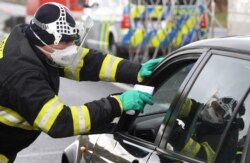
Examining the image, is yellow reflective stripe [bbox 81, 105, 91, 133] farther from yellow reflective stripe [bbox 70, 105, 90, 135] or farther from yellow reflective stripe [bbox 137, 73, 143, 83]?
yellow reflective stripe [bbox 137, 73, 143, 83]

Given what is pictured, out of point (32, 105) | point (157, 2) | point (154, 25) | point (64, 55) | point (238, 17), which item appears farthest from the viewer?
point (154, 25)

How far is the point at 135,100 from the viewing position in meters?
3.39

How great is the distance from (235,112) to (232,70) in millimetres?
241

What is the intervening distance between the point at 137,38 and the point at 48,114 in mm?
9737

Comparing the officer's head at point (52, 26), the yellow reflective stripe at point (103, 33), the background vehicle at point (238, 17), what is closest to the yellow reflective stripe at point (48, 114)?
the officer's head at point (52, 26)

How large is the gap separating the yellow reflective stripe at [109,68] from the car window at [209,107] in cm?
104

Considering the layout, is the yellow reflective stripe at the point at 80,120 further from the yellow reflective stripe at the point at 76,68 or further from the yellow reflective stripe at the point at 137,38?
the yellow reflective stripe at the point at 137,38

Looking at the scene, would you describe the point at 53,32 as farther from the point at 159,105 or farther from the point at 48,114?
the point at 159,105

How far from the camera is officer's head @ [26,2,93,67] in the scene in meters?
3.56

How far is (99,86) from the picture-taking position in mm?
11758

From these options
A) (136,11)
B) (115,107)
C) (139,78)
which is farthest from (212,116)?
(136,11)

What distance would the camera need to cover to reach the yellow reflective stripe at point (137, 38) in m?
12.9

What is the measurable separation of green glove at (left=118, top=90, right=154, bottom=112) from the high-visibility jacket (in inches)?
2.1

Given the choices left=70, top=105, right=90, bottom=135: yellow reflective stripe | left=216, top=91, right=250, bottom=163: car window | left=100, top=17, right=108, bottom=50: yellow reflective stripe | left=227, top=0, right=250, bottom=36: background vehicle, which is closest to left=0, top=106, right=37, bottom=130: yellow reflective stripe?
left=70, top=105, right=90, bottom=135: yellow reflective stripe
